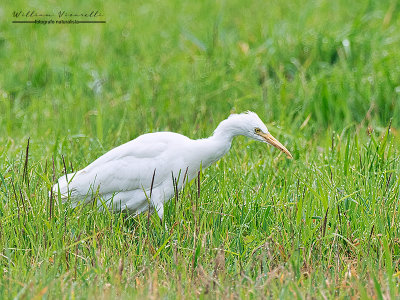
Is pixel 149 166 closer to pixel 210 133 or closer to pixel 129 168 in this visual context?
pixel 129 168

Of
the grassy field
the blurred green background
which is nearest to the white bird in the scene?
the grassy field

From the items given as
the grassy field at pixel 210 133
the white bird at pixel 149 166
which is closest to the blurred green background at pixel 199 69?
the grassy field at pixel 210 133

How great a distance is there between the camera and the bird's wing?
14.5 feet

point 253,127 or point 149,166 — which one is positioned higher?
point 253,127

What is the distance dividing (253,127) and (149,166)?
665 millimetres

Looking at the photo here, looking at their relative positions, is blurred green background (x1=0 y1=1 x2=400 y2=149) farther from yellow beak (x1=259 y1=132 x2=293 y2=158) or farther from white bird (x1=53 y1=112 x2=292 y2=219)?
yellow beak (x1=259 y1=132 x2=293 y2=158)

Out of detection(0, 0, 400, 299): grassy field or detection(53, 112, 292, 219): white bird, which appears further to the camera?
detection(53, 112, 292, 219): white bird

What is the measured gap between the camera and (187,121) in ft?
19.8

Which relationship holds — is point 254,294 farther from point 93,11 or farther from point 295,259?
point 93,11

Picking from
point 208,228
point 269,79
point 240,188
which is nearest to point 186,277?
point 208,228

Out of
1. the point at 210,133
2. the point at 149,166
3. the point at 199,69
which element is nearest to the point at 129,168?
the point at 149,166

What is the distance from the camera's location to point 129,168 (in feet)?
14.6

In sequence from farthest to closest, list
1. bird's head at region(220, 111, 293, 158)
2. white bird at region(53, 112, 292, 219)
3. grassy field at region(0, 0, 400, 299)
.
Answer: white bird at region(53, 112, 292, 219)
bird's head at region(220, 111, 293, 158)
grassy field at region(0, 0, 400, 299)

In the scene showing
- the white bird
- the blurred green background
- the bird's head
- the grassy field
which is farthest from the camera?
the blurred green background
